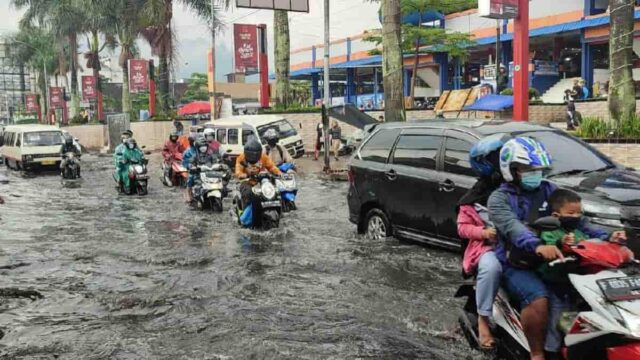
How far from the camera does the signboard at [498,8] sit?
53.1 feet

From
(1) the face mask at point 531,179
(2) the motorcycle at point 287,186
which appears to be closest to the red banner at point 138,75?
(2) the motorcycle at point 287,186

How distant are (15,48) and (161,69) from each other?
1593 inches

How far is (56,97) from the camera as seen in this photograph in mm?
61938

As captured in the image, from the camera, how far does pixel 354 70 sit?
153 ft

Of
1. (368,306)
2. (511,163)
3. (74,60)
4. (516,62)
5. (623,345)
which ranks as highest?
(74,60)

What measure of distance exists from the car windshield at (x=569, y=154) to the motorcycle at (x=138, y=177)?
11.3m

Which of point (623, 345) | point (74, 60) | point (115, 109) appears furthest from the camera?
point (115, 109)

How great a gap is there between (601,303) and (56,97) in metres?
65.3

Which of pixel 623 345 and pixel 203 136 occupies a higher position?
pixel 203 136

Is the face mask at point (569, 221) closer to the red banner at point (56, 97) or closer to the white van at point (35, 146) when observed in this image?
the white van at point (35, 146)

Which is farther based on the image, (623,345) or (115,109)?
(115,109)

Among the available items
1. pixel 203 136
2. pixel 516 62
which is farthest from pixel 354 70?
pixel 203 136

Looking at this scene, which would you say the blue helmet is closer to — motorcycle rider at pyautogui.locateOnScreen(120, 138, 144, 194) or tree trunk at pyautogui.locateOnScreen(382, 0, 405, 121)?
tree trunk at pyautogui.locateOnScreen(382, 0, 405, 121)

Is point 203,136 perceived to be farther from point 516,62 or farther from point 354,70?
point 354,70
